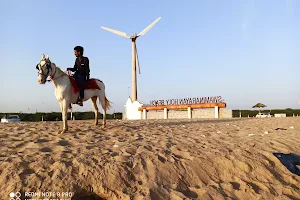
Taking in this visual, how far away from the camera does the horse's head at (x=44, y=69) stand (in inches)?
285

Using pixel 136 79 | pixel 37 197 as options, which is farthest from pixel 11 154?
pixel 136 79

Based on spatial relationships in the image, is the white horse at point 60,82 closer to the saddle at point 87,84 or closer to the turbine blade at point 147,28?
the saddle at point 87,84

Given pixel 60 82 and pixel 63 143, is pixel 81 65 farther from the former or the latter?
pixel 63 143

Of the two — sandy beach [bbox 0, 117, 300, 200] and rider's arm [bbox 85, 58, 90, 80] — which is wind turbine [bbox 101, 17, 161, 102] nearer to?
rider's arm [bbox 85, 58, 90, 80]

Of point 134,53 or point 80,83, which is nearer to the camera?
point 80,83

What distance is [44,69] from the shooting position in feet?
24.0

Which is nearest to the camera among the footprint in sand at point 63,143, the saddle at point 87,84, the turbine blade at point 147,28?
the footprint in sand at point 63,143

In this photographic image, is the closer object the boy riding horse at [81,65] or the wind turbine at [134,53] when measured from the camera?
the boy riding horse at [81,65]

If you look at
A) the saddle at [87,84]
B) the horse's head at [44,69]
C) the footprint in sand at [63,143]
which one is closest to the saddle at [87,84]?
the saddle at [87,84]

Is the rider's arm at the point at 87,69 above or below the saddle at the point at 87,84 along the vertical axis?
above

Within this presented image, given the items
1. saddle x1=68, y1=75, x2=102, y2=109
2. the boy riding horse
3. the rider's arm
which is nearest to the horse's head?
saddle x1=68, y1=75, x2=102, y2=109

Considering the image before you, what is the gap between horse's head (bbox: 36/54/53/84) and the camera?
23.8ft

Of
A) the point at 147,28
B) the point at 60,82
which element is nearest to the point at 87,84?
the point at 60,82

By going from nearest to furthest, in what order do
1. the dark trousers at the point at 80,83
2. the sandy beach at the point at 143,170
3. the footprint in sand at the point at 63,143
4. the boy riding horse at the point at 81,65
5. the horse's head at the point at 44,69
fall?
the sandy beach at the point at 143,170, the footprint in sand at the point at 63,143, the horse's head at the point at 44,69, the dark trousers at the point at 80,83, the boy riding horse at the point at 81,65
